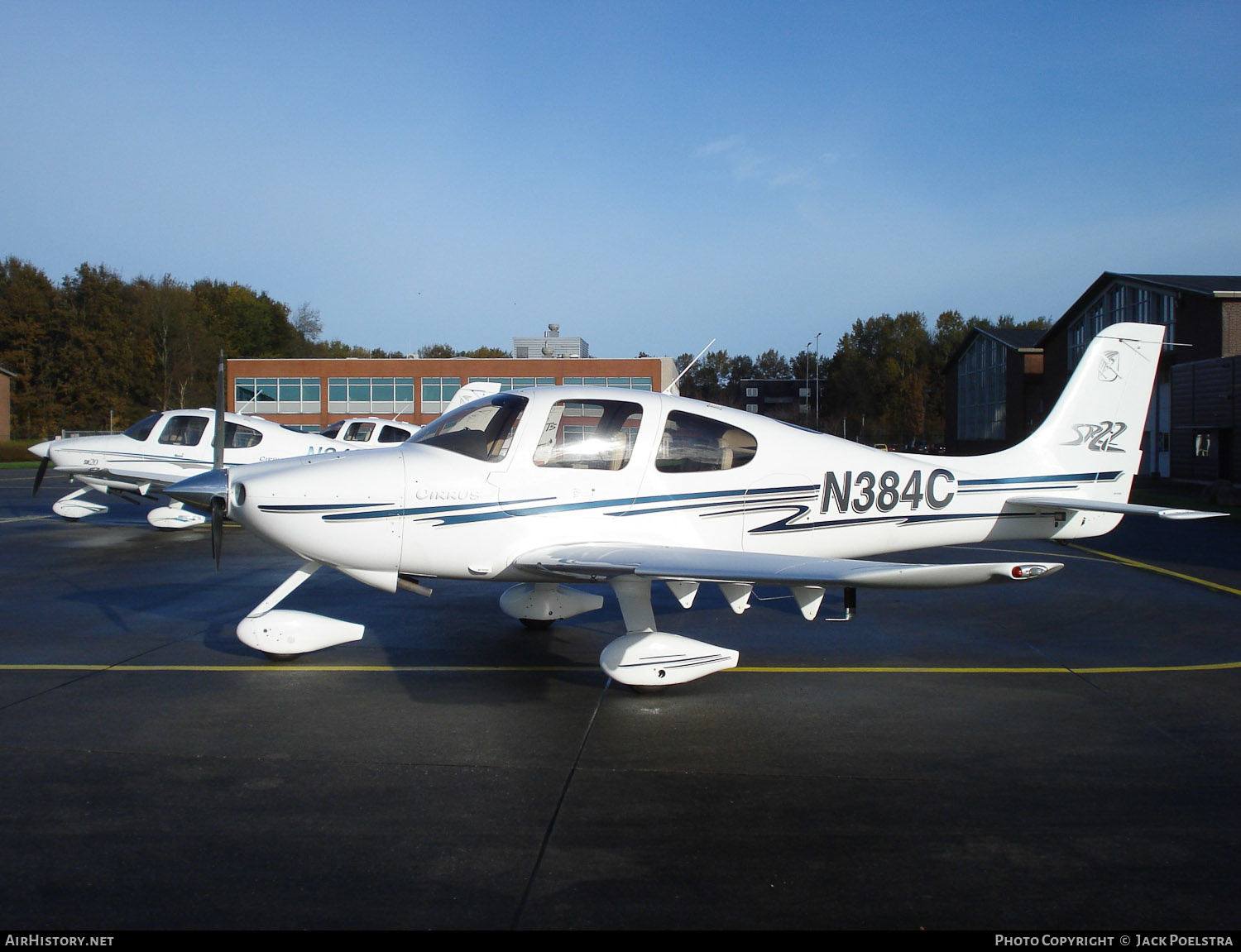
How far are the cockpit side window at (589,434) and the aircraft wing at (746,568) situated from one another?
69cm

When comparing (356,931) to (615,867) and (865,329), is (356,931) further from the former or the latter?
(865,329)

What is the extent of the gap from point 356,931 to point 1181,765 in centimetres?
465

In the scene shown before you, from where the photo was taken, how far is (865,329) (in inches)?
4065

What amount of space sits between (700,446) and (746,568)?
1.62 metres

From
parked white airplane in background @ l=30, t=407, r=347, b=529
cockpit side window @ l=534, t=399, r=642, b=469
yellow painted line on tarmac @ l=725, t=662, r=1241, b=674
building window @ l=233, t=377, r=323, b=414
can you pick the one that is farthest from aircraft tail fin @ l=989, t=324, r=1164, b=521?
building window @ l=233, t=377, r=323, b=414

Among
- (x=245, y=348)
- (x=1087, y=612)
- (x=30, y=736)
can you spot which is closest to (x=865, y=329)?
(x=245, y=348)

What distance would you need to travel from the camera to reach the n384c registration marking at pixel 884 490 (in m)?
7.77

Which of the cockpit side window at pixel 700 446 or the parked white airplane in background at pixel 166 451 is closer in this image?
the cockpit side window at pixel 700 446

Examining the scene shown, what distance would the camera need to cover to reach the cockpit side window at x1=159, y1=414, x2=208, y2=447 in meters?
17.9

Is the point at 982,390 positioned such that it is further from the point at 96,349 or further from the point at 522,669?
the point at 96,349

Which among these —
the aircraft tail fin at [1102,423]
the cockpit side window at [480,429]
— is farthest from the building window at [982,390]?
the cockpit side window at [480,429]

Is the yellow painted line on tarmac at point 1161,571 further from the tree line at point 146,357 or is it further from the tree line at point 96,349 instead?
the tree line at point 96,349

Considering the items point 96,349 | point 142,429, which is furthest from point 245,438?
point 96,349

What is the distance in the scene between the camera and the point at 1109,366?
9.05 m
